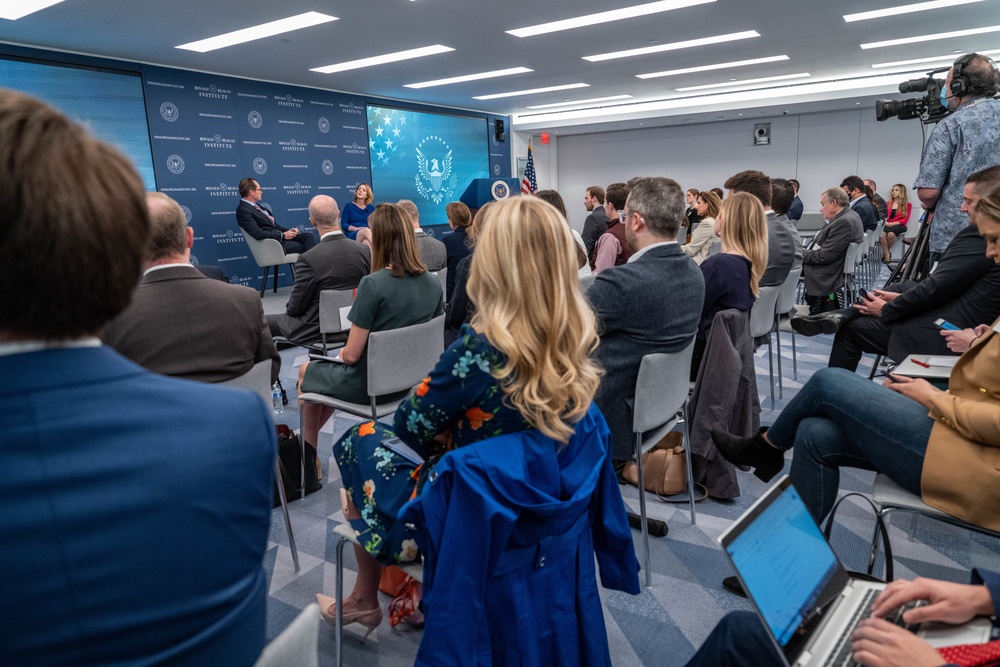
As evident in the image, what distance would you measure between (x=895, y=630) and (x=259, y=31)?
287 inches

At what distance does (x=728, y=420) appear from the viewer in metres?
2.78

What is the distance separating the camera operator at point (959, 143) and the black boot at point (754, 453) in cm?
191

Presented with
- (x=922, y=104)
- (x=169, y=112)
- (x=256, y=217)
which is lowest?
(x=256, y=217)

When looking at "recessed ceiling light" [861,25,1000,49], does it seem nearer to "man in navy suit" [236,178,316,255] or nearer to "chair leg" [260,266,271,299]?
"man in navy suit" [236,178,316,255]

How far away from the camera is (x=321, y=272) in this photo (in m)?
3.78

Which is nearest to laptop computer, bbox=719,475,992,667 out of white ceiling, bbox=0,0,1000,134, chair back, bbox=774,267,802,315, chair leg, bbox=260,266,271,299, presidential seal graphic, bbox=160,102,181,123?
chair back, bbox=774,267,802,315

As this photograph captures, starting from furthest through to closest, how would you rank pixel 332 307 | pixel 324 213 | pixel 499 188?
pixel 499 188 < pixel 324 213 < pixel 332 307

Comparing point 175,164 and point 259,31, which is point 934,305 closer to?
point 259,31

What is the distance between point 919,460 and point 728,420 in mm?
1121

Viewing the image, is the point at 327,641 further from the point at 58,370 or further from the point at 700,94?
the point at 700,94

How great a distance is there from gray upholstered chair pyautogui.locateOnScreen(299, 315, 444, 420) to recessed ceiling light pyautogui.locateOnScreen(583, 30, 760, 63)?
6.44 meters

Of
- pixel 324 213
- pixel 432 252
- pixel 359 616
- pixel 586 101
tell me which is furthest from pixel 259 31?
pixel 586 101

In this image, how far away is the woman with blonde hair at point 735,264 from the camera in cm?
291

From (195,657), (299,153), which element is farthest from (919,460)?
(299,153)
